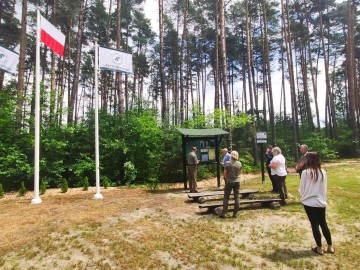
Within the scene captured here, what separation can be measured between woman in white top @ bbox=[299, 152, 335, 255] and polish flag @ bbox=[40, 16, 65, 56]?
8434 mm

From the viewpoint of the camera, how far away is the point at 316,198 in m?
3.95

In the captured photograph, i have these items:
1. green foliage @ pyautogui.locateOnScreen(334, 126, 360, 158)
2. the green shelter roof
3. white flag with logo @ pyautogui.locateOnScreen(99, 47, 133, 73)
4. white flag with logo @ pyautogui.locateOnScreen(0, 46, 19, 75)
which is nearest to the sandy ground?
the green shelter roof

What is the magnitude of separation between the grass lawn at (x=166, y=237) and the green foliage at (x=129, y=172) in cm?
491

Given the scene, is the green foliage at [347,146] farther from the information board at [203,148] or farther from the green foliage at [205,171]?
the information board at [203,148]

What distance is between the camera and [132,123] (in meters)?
13.6

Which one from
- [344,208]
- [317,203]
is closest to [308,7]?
[344,208]

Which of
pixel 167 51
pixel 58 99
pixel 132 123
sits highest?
pixel 167 51

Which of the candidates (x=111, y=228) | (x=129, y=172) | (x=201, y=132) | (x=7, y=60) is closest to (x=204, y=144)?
(x=201, y=132)

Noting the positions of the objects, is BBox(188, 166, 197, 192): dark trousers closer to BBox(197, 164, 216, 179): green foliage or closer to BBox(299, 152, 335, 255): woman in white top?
BBox(197, 164, 216, 179): green foliage

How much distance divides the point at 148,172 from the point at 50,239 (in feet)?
27.8

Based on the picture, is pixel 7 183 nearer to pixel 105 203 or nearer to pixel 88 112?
pixel 88 112

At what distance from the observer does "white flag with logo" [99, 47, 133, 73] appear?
8836 millimetres

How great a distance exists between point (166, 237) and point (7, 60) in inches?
389

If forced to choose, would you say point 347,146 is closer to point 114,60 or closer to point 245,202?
point 245,202
